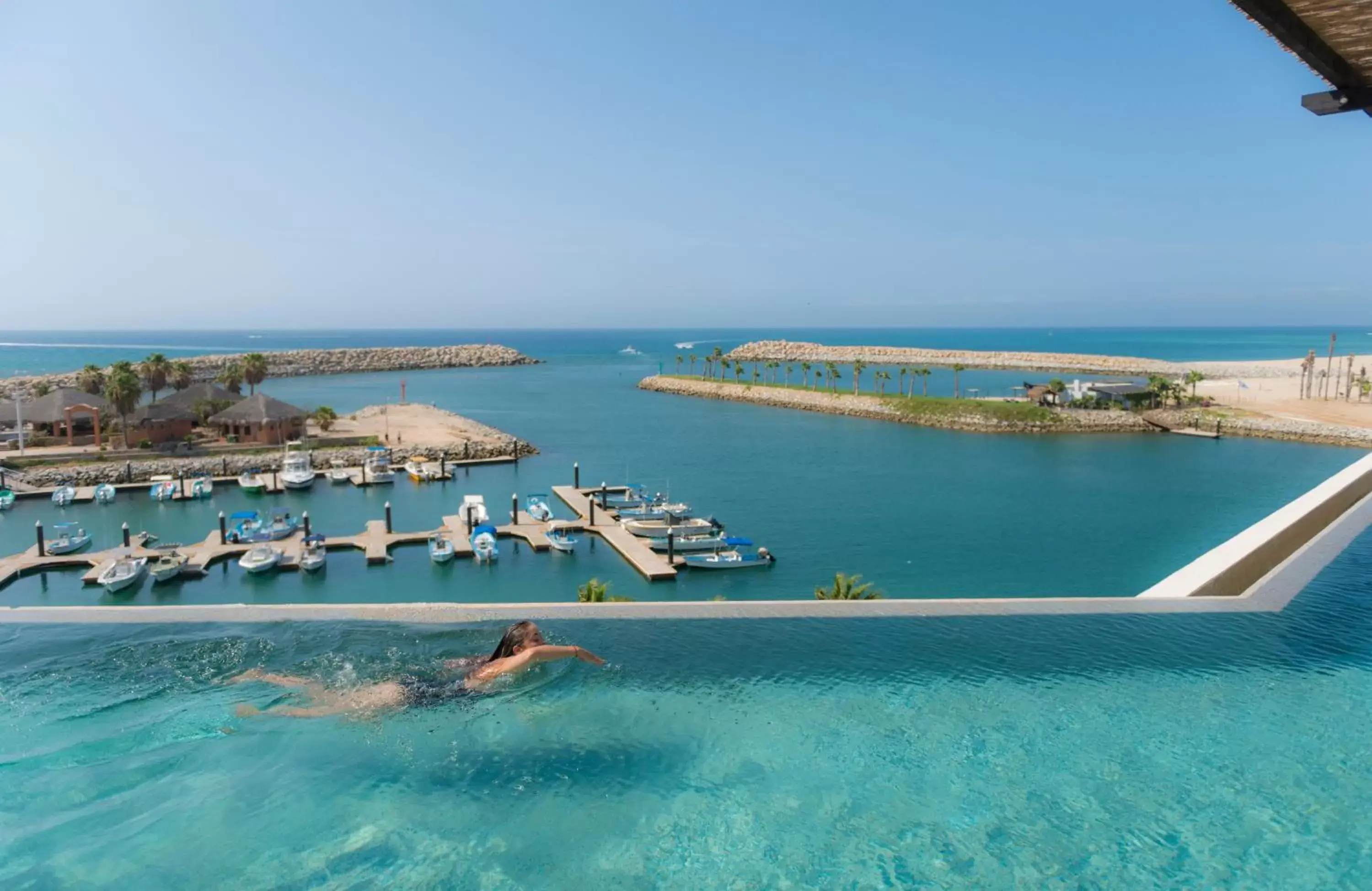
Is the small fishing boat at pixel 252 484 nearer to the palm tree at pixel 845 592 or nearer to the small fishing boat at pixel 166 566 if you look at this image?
the small fishing boat at pixel 166 566

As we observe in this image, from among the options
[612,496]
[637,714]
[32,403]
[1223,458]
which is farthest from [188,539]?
[1223,458]

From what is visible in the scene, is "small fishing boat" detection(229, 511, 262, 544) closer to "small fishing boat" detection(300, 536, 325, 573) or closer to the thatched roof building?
"small fishing boat" detection(300, 536, 325, 573)

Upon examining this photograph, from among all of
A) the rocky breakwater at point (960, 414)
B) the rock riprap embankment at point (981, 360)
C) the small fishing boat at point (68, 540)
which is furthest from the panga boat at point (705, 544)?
the rock riprap embankment at point (981, 360)

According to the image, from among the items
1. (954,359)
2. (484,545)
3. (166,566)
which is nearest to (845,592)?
(484,545)

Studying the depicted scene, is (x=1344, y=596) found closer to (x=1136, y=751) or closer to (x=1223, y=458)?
(x=1136, y=751)

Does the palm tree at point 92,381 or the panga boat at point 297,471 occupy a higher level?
the palm tree at point 92,381

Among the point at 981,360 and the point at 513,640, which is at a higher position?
the point at 981,360

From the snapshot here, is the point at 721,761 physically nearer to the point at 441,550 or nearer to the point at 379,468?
the point at 441,550
